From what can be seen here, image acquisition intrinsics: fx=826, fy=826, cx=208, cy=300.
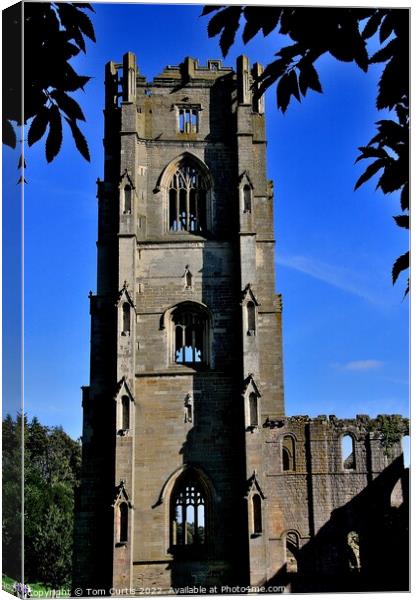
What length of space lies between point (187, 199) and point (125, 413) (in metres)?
9.17

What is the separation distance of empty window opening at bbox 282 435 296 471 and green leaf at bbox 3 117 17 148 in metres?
25.3

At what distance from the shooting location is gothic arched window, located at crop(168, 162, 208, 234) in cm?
3309

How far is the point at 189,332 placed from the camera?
31281mm

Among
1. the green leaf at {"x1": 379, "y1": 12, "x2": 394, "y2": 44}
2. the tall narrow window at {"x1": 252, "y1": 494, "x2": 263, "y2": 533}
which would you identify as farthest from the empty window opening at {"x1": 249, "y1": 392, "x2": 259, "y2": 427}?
the green leaf at {"x1": 379, "y1": 12, "x2": 394, "y2": 44}

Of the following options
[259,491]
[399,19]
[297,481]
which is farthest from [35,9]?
[297,481]

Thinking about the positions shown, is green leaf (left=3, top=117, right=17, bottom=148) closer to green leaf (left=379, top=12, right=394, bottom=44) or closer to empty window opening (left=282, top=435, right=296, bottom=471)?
green leaf (left=379, top=12, right=394, bottom=44)

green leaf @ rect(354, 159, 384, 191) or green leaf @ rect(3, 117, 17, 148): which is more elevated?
green leaf @ rect(3, 117, 17, 148)

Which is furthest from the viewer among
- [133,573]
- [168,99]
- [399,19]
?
[168,99]

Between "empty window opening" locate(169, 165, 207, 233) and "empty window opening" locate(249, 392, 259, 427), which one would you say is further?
"empty window opening" locate(169, 165, 207, 233)

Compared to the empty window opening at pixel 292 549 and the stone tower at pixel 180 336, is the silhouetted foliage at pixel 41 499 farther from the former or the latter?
the empty window opening at pixel 292 549

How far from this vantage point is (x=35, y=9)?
6.91 meters

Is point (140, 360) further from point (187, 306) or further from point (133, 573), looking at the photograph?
point (133, 573)

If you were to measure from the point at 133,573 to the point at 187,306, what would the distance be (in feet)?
32.1

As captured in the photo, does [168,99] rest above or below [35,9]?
above
